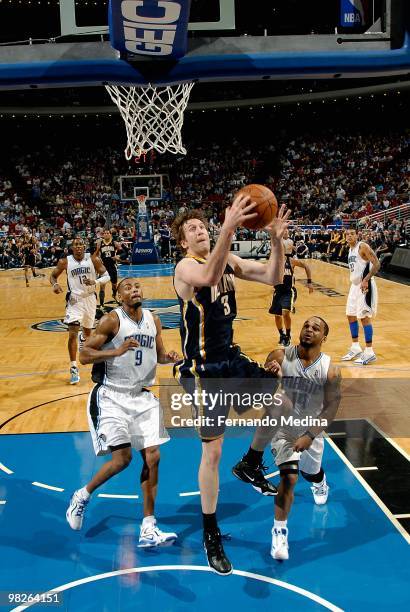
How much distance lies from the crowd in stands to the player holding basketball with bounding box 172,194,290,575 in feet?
67.0

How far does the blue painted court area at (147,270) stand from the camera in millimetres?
18297

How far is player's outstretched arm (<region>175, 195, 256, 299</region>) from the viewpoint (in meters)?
2.82

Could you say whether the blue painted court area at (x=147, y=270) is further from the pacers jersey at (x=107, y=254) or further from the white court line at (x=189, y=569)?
the white court line at (x=189, y=569)

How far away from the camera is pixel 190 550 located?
3.47m

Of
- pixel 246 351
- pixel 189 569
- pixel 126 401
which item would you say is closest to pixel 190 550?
pixel 189 569

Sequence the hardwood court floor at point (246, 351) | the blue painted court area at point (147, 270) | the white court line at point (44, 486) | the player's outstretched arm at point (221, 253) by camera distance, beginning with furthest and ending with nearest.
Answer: the blue painted court area at point (147, 270) → the hardwood court floor at point (246, 351) → the white court line at point (44, 486) → the player's outstretched arm at point (221, 253)

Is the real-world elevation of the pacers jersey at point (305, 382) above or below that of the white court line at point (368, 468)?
above

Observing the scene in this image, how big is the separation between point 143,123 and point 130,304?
194 inches

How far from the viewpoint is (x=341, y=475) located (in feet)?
14.4

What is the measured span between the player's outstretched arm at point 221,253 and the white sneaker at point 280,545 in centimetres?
151

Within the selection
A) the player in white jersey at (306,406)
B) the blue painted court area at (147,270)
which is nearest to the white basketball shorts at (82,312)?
the player in white jersey at (306,406)

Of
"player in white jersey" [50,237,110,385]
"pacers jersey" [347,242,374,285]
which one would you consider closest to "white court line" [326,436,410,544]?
"pacers jersey" [347,242,374,285]

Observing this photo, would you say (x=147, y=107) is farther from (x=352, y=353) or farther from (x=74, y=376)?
(x=352, y=353)

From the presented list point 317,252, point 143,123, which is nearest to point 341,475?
point 143,123
